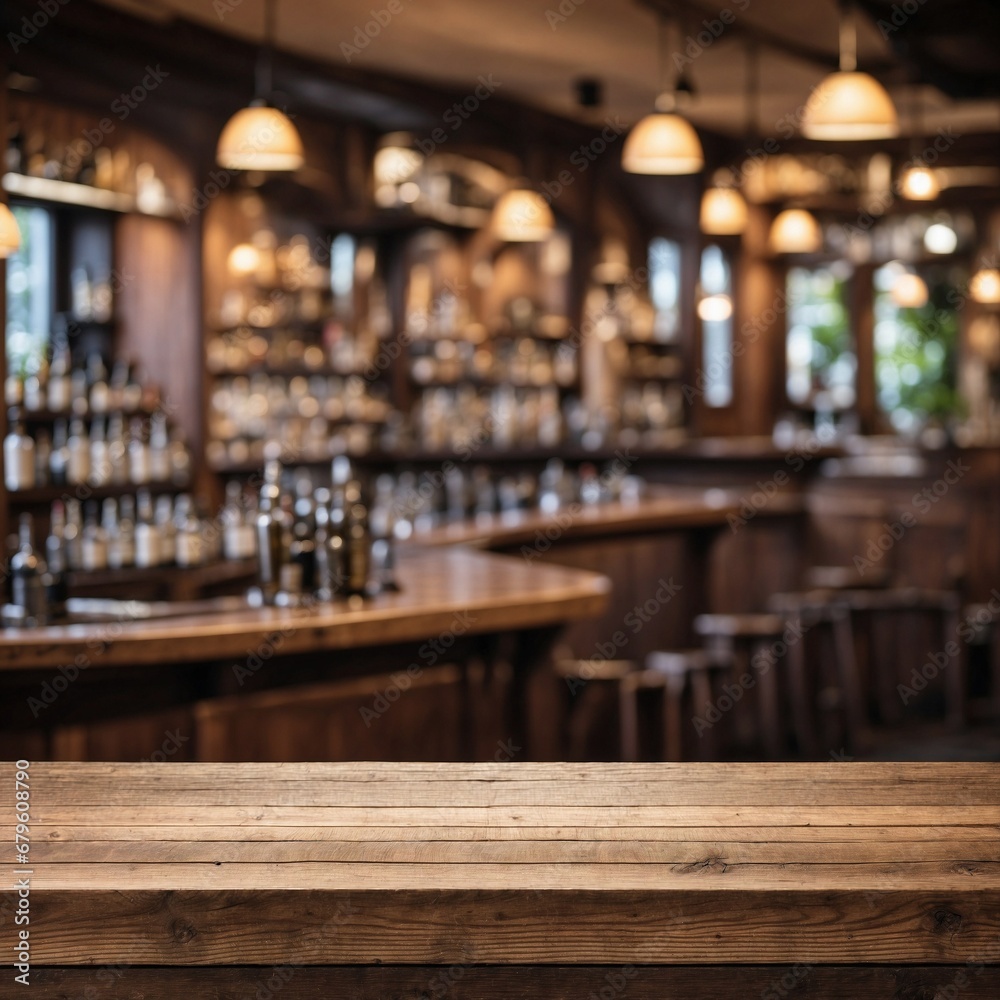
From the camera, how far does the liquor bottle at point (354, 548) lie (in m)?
4.05

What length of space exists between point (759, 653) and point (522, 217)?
7.75ft

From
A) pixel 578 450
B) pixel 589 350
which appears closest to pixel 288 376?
pixel 578 450

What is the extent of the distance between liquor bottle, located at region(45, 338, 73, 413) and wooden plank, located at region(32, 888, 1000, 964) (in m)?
5.16

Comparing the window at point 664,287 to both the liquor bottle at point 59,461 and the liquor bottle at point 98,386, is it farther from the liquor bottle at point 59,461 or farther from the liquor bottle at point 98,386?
the liquor bottle at point 59,461

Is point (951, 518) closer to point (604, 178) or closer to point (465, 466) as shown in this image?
point (465, 466)

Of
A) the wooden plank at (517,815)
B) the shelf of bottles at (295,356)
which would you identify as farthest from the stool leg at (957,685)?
the wooden plank at (517,815)

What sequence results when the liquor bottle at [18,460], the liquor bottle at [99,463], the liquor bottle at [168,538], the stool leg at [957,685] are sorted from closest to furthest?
the liquor bottle at [168,538], the liquor bottle at [18,460], the liquor bottle at [99,463], the stool leg at [957,685]

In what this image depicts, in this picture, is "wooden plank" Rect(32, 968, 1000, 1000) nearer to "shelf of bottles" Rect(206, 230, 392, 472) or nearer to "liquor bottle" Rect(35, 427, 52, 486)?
"liquor bottle" Rect(35, 427, 52, 486)

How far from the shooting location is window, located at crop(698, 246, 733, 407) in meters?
11.0

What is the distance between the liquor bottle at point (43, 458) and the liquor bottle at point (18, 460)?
0.65ft

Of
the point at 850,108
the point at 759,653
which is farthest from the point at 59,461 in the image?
the point at 850,108

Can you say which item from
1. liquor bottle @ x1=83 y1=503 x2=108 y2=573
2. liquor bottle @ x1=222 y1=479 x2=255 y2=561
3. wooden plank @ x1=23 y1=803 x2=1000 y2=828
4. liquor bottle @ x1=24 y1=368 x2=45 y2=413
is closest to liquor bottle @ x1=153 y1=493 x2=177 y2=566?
liquor bottle @ x1=83 y1=503 x2=108 y2=573

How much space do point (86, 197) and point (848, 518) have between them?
4346mm

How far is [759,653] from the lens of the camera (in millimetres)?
6156
